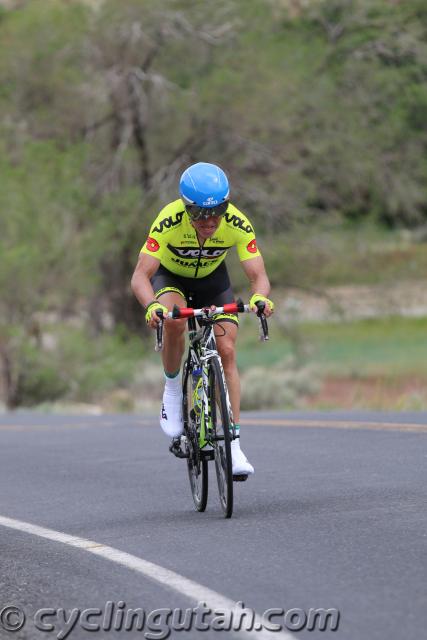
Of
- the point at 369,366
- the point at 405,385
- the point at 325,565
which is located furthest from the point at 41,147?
the point at 325,565

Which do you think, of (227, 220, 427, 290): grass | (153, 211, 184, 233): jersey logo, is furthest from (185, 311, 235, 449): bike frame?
(227, 220, 427, 290): grass

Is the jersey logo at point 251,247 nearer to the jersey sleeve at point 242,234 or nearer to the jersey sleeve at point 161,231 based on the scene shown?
the jersey sleeve at point 242,234

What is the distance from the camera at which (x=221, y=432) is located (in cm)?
798

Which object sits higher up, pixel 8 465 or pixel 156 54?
pixel 156 54

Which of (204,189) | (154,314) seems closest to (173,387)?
(154,314)

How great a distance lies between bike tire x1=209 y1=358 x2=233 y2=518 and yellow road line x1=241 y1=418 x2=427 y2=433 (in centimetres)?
441

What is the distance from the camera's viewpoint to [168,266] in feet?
28.3

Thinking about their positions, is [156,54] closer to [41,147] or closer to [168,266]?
[41,147]

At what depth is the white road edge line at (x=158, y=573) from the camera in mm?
5151

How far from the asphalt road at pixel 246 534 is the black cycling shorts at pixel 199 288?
4.19ft

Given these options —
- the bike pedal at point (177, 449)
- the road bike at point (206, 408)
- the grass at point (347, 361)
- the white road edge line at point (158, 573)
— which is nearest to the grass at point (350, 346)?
the grass at point (347, 361)

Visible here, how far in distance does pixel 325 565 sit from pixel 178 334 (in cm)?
268

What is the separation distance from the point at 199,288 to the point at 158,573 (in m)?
2.78

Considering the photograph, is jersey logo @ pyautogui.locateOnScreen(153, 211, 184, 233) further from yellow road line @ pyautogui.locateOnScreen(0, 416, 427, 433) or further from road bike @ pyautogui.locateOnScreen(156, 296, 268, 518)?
yellow road line @ pyautogui.locateOnScreen(0, 416, 427, 433)
